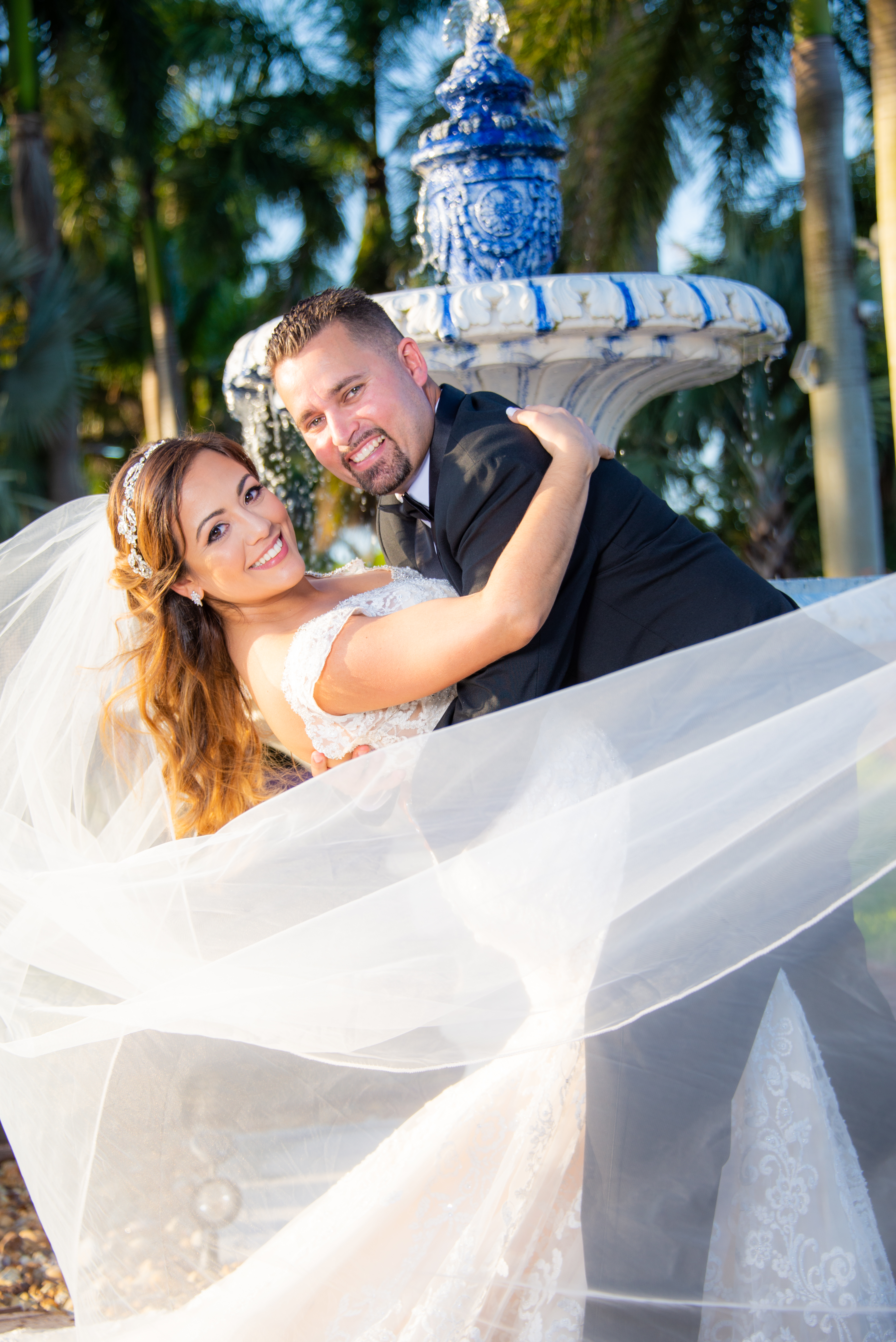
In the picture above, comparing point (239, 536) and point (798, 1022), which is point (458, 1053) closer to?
point (798, 1022)

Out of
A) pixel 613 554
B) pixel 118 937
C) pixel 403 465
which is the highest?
pixel 403 465

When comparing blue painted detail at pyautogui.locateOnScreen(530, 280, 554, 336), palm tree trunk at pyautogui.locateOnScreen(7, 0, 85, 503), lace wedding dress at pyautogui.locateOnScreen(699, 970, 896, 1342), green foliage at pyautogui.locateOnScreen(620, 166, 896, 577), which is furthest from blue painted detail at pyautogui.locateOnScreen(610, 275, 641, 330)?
palm tree trunk at pyautogui.locateOnScreen(7, 0, 85, 503)

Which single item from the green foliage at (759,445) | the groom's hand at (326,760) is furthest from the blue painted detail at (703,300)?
the green foliage at (759,445)

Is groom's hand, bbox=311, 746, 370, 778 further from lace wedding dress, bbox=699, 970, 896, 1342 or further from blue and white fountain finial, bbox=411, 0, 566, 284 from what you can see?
blue and white fountain finial, bbox=411, 0, 566, 284

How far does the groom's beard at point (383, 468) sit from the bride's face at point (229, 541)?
8.8 inches

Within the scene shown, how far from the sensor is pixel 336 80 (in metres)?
17.7

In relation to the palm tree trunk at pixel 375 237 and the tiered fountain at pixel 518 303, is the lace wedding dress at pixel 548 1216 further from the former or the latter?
the palm tree trunk at pixel 375 237

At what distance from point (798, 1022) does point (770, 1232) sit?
0.39 m

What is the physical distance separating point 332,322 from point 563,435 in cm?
70

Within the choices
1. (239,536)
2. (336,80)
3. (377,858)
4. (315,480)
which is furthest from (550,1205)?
(336,80)

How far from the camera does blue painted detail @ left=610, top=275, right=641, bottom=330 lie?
133 inches

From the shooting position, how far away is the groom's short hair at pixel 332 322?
8.23 feet

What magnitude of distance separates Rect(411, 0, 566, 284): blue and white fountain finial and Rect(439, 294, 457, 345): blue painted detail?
0.57m

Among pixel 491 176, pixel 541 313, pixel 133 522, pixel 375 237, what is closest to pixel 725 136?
pixel 491 176
